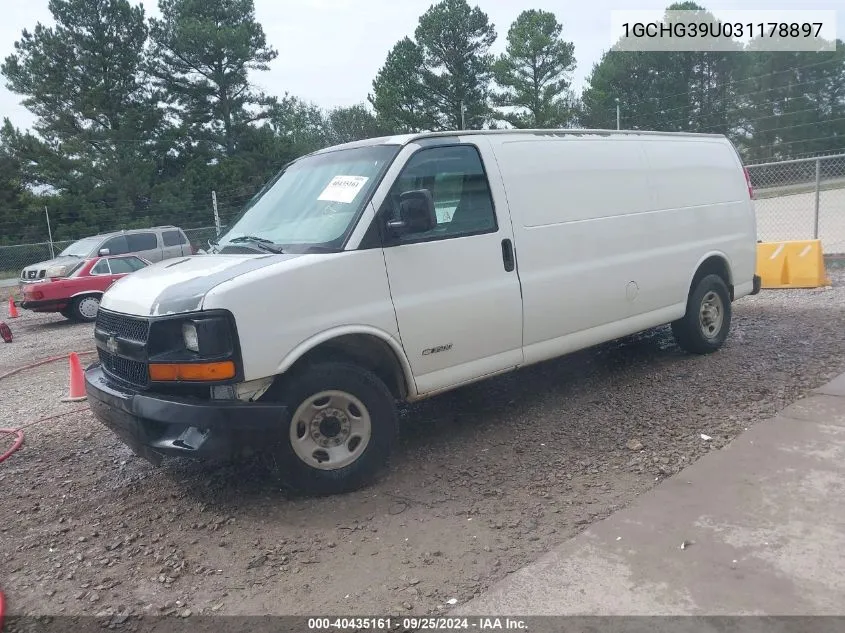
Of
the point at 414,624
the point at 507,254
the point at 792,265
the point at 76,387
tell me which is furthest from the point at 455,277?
the point at 792,265

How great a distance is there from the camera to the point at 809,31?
1619 centimetres

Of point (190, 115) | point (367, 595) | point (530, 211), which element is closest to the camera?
point (367, 595)

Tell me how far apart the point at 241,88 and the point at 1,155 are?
12428 mm

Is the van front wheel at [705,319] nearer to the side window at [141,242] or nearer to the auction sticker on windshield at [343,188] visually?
the auction sticker on windshield at [343,188]

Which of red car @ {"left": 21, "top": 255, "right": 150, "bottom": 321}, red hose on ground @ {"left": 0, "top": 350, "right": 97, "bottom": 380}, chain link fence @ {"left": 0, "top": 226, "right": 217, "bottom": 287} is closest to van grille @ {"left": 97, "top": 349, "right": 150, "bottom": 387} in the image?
red hose on ground @ {"left": 0, "top": 350, "right": 97, "bottom": 380}

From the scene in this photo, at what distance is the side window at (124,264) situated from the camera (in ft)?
47.0

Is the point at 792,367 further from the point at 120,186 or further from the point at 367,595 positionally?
the point at 120,186

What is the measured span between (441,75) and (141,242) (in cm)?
2864

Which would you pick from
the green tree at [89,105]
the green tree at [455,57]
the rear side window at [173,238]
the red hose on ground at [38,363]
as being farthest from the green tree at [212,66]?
the red hose on ground at [38,363]

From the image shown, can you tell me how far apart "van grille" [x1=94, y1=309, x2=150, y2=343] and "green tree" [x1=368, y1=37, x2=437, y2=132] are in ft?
119

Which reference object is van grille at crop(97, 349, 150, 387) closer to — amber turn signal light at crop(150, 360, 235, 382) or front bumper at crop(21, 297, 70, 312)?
amber turn signal light at crop(150, 360, 235, 382)

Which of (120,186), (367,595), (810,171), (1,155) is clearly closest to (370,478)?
(367,595)

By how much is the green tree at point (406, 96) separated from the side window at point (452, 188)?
117 ft

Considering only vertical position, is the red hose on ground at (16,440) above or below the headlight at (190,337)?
below
